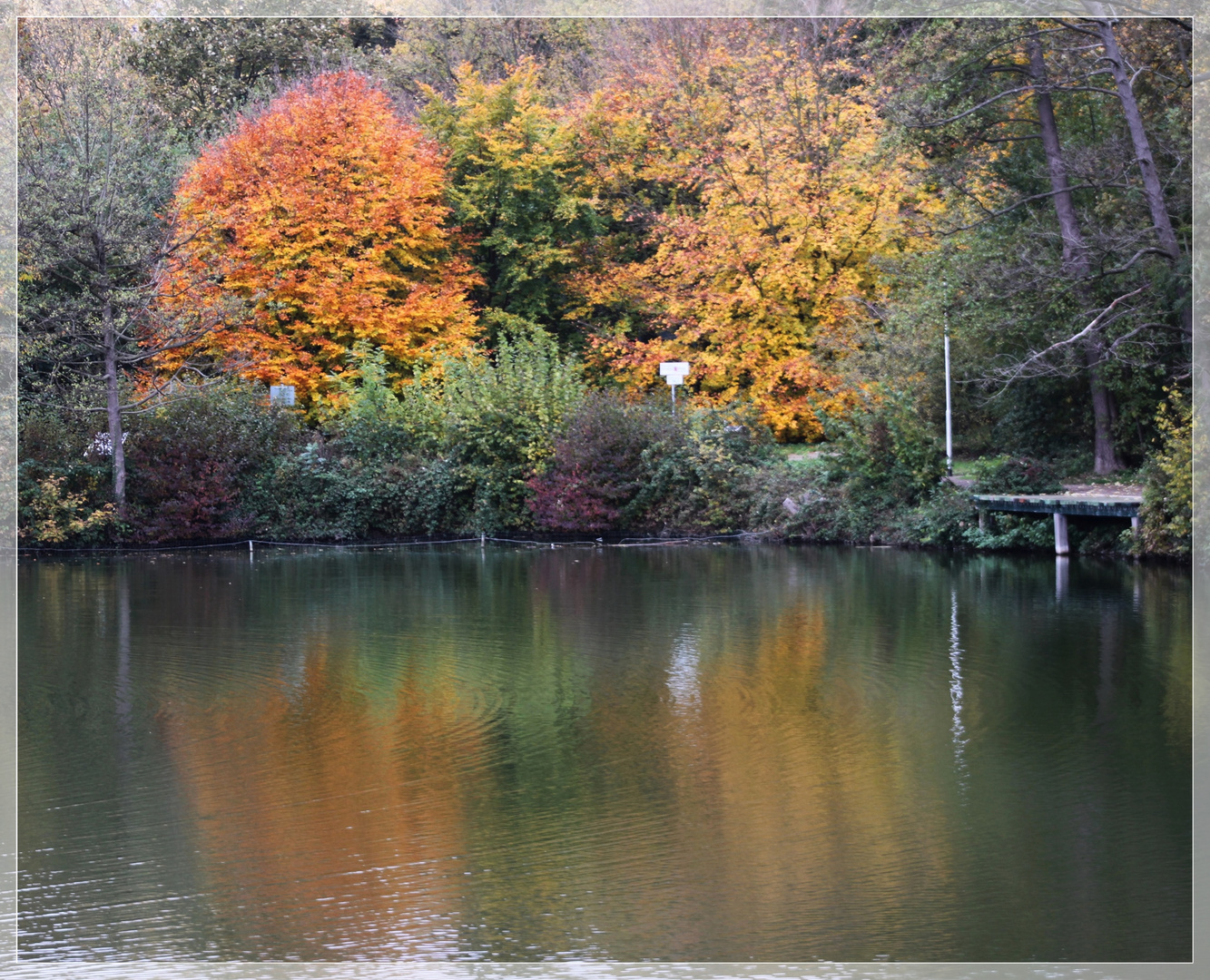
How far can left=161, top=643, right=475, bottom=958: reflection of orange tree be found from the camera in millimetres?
5184

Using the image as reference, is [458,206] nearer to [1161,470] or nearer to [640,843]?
[1161,470]

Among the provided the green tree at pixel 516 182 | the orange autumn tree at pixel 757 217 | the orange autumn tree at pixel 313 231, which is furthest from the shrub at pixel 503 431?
the green tree at pixel 516 182

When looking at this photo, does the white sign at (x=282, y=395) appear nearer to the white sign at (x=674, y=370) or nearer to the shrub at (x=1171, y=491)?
the white sign at (x=674, y=370)

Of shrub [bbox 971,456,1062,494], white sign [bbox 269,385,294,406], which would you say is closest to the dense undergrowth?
white sign [bbox 269,385,294,406]

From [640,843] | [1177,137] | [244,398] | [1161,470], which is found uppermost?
[1177,137]

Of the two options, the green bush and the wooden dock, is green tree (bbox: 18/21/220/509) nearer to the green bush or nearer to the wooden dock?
the green bush

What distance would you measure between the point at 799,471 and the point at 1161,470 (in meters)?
5.92

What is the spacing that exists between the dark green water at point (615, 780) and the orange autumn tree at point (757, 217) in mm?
9733

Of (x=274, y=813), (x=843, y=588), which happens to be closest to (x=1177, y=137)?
(x=843, y=588)

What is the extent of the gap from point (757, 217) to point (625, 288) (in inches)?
121

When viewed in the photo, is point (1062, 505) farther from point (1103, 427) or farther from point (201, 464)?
point (201, 464)

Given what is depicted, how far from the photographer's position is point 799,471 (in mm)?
20266

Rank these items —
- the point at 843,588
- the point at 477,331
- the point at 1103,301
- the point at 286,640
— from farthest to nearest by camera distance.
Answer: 1. the point at 477,331
2. the point at 1103,301
3. the point at 843,588
4. the point at 286,640

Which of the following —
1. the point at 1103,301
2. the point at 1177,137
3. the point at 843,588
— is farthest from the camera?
the point at 1103,301
